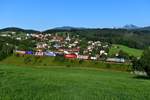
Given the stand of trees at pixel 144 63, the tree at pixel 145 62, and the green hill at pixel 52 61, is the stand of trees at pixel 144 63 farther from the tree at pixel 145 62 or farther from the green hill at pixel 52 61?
the green hill at pixel 52 61

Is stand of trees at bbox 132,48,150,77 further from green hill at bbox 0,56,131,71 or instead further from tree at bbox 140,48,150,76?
green hill at bbox 0,56,131,71

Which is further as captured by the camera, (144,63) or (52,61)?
(52,61)

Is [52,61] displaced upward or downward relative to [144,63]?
downward

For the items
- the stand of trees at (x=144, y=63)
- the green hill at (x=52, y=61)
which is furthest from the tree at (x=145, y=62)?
the green hill at (x=52, y=61)

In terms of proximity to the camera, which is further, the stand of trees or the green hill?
the green hill

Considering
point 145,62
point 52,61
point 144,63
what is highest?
point 145,62

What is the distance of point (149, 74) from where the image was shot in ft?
246

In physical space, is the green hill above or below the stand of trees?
below

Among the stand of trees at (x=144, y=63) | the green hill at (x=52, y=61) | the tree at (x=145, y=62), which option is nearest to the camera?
the tree at (x=145, y=62)

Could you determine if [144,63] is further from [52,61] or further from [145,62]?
[52,61]

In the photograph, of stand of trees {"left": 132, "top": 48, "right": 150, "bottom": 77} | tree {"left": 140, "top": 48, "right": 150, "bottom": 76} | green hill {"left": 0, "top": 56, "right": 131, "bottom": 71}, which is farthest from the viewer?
green hill {"left": 0, "top": 56, "right": 131, "bottom": 71}

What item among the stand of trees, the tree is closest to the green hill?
the stand of trees

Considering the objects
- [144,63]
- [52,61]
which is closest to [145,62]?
[144,63]

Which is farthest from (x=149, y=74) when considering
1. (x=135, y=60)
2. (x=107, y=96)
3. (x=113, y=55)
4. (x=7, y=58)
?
(x=113, y=55)
